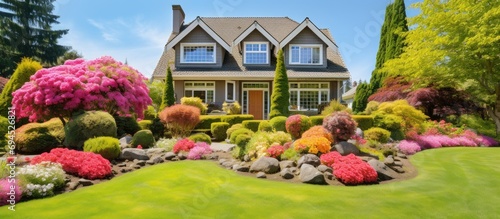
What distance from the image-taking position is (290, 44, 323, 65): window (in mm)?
23312

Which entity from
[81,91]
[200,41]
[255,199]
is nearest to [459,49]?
[200,41]

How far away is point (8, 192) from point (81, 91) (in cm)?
689

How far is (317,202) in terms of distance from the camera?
5.50 m

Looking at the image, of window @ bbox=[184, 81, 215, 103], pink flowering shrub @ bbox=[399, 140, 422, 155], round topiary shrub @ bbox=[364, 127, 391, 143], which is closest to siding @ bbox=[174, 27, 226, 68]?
window @ bbox=[184, 81, 215, 103]

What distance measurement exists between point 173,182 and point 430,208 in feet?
17.0

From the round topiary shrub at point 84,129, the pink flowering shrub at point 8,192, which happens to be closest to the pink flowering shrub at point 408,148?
the round topiary shrub at point 84,129

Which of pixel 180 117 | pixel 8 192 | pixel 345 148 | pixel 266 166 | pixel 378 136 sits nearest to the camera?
pixel 8 192

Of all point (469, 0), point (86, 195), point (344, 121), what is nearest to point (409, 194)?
point (344, 121)

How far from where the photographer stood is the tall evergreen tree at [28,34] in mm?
29094

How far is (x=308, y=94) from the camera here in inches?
900

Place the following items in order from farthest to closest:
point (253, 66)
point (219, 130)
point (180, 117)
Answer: point (253, 66) → point (219, 130) → point (180, 117)

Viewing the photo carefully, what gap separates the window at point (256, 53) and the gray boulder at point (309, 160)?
15.9m

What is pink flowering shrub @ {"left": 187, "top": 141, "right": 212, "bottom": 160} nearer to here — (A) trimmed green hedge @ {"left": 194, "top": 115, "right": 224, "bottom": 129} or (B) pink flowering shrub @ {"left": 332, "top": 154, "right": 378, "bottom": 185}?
(B) pink flowering shrub @ {"left": 332, "top": 154, "right": 378, "bottom": 185}

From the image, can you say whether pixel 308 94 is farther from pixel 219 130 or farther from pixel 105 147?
pixel 105 147
